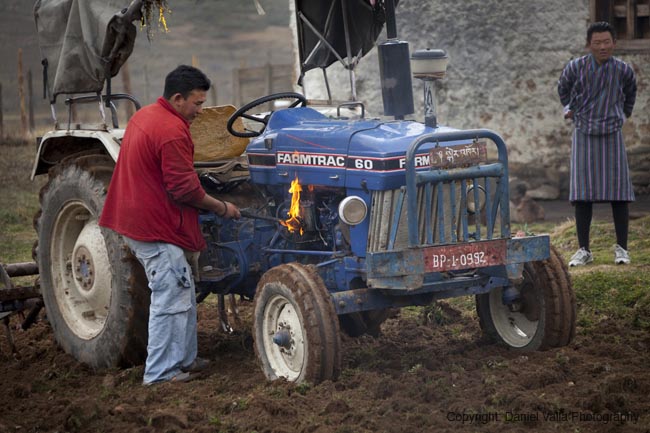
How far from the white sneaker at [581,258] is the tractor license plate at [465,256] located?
10.3ft

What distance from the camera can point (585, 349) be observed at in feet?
20.1

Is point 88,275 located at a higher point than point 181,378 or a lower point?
higher

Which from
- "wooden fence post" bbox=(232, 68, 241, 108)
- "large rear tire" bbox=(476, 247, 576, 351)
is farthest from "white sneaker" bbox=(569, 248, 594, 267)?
"wooden fence post" bbox=(232, 68, 241, 108)

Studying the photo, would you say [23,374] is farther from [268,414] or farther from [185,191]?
[268,414]

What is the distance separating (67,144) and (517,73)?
24.8 ft

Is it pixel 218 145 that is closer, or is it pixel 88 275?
pixel 88 275

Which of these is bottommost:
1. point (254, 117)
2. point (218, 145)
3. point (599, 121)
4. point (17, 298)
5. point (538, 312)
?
point (538, 312)

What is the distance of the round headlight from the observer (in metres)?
5.62

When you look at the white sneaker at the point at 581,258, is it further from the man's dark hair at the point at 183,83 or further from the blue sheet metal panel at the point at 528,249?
the man's dark hair at the point at 183,83

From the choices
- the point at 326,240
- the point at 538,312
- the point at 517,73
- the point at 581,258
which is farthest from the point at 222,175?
the point at 517,73

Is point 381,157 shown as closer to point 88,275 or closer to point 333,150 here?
point 333,150

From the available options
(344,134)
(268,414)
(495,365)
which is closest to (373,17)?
(344,134)

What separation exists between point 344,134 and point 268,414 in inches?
67.9

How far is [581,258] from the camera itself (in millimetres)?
8688
